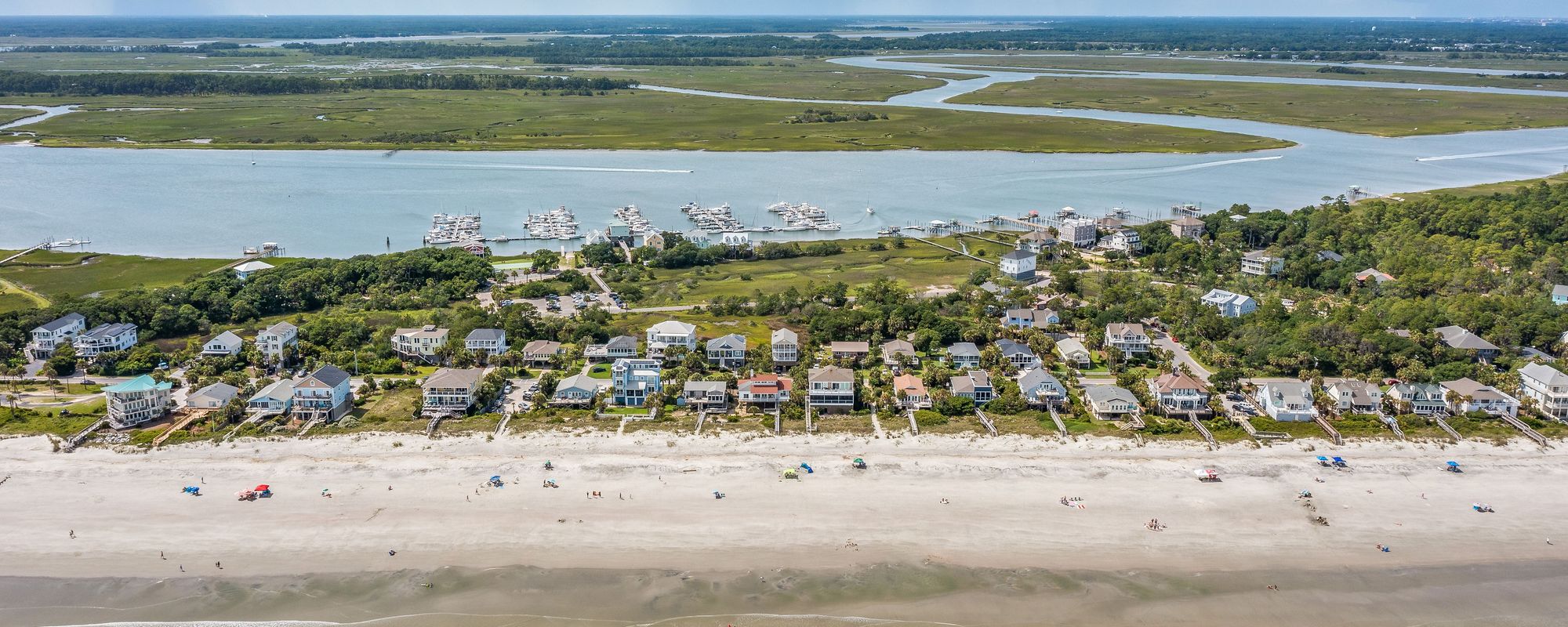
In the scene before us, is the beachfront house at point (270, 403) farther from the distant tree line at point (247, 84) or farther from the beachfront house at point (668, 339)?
the distant tree line at point (247, 84)

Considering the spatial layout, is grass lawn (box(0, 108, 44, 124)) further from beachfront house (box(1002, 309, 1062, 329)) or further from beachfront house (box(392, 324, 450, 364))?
beachfront house (box(1002, 309, 1062, 329))

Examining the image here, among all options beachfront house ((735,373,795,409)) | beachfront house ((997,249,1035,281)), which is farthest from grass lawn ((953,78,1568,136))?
beachfront house ((735,373,795,409))

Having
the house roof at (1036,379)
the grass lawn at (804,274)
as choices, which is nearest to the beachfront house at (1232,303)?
the grass lawn at (804,274)

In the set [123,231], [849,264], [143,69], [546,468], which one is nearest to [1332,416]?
[546,468]

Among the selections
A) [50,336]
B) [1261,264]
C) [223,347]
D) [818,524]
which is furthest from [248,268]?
[1261,264]

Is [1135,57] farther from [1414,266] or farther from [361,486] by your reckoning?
[361,486]

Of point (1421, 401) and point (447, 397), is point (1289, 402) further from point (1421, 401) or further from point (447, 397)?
point (447, 397)
